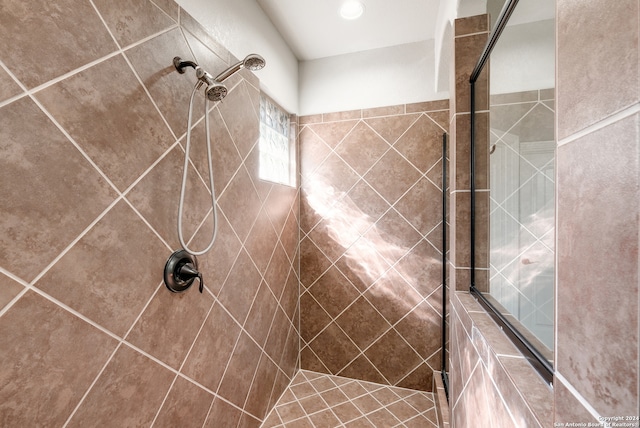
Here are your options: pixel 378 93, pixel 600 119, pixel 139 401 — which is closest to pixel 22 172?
pixel 139 401

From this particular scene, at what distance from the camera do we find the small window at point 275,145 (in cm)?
182

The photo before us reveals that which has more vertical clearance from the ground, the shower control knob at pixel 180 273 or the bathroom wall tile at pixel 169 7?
the bathroom wall tile at pixel 169 7

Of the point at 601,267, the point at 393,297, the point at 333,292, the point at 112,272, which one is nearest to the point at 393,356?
the point at 393,297

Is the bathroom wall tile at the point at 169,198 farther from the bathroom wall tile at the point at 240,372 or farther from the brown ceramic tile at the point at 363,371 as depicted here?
the brown ceramic tile at the point at 363,371

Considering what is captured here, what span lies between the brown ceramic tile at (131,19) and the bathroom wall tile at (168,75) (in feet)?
0.09

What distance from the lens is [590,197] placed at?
0.30 m

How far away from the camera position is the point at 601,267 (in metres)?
0.28

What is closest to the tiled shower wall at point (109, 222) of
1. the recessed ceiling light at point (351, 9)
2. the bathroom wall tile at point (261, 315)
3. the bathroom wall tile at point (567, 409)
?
the bathroom wall tile at point (261, 315)

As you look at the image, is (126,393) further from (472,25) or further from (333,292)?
(472,25)

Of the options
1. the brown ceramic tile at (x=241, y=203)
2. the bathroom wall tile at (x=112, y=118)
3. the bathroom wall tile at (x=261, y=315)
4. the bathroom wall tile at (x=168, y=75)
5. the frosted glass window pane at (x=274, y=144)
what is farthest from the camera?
the frosted glass window pane at (x=274, y=144)

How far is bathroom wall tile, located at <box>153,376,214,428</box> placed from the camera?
101cm

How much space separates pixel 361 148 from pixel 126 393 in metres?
1.84

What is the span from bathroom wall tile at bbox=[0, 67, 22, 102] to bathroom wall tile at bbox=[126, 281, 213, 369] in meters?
0.66

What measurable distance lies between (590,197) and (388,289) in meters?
1.81
